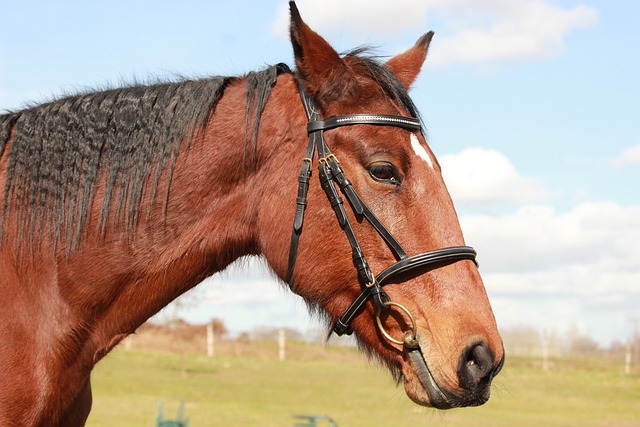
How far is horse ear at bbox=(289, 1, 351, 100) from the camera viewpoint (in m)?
3.60

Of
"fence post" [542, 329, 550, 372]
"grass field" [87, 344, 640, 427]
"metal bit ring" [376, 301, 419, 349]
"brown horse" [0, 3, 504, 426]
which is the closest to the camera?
"metal bit ring" [376, 301, 419, 349]

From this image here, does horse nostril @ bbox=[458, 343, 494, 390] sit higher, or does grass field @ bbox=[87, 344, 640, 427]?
horse nostril @ bbox=[458, 343, 494, 390]

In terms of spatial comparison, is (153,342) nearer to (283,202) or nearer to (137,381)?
(137,381)

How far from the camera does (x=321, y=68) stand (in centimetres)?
364

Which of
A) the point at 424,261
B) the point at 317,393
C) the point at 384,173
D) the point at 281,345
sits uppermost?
the point at 384,173

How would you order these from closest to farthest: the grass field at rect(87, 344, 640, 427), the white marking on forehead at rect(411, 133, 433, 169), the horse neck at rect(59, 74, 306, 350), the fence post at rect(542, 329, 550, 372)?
the white marking on forehead at rect(411, 133, 433, 169) < the horse neck at rect(59, 74, 306, 350) < the grass field at rect(87, 344, 640, 427) < the fence post at rect(542, 329, 550, 372)

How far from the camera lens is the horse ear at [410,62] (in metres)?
4.24

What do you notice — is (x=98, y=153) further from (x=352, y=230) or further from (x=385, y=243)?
(x=385, y=243)

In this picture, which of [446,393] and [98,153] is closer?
[446,393]

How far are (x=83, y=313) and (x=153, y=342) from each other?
A: 139 ft

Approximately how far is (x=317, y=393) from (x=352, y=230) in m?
26.6

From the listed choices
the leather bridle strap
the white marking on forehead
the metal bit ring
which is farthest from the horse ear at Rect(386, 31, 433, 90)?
the metal bit ring

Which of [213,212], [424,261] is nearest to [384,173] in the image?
[424,261]

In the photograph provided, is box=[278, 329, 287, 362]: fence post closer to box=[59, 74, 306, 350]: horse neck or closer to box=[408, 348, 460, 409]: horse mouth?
box=[59, 74, 306, 350]: horse neck
